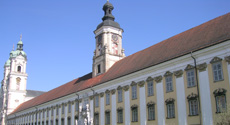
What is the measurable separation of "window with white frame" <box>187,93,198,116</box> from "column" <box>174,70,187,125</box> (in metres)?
0.59

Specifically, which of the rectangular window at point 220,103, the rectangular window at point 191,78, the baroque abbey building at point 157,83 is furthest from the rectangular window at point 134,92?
the rectangular window at point 220,103

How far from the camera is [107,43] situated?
47.4 metres

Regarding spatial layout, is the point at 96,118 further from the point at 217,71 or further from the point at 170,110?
the point at 217,71

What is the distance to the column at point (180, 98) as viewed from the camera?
25.6m

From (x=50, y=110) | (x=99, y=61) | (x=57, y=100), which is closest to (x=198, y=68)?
(x=99, y=61)

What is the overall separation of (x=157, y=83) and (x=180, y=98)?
359 centimetres

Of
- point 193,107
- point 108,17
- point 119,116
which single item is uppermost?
point 108,17

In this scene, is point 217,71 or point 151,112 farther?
point 151,112

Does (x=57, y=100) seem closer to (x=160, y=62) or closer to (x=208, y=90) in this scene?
(x=160, y=62)

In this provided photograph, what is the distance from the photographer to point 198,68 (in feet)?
82.7

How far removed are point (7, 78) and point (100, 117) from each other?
207 feet

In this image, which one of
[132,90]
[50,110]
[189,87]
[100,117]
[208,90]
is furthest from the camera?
[50,110]

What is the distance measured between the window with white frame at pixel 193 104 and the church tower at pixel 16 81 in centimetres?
7083

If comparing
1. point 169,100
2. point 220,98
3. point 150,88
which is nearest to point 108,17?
point 150,88
